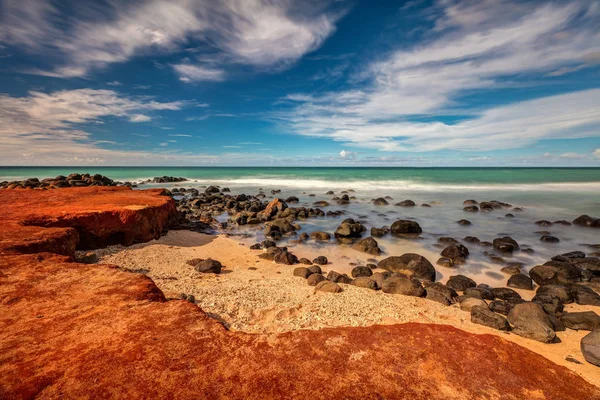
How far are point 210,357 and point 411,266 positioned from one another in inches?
293

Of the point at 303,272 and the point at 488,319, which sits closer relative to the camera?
the point at 488,319

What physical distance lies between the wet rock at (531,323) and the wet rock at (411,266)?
2712 millimetres

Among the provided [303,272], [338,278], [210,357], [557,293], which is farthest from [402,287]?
[210,357]

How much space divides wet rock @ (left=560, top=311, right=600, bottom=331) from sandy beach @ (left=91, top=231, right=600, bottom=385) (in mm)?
204

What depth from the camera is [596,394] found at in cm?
271

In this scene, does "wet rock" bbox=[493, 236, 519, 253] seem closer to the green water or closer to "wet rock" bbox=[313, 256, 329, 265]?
"wet rock" bbox=[313, 256, 329, 265]

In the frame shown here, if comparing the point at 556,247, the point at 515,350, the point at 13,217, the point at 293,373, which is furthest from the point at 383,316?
the point at 556,247

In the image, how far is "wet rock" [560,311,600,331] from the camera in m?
5.59

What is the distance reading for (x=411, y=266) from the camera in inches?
342

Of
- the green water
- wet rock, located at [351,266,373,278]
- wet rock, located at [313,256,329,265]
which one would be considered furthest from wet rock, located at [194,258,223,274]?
the green water

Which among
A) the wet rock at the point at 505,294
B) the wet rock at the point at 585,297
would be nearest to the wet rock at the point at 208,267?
the wet rock at the point at 505,294

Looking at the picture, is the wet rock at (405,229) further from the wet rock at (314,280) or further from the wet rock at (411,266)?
the wet rock at (314,280)

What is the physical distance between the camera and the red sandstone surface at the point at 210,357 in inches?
92.4

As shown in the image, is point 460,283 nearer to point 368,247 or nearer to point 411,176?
point 368,247
